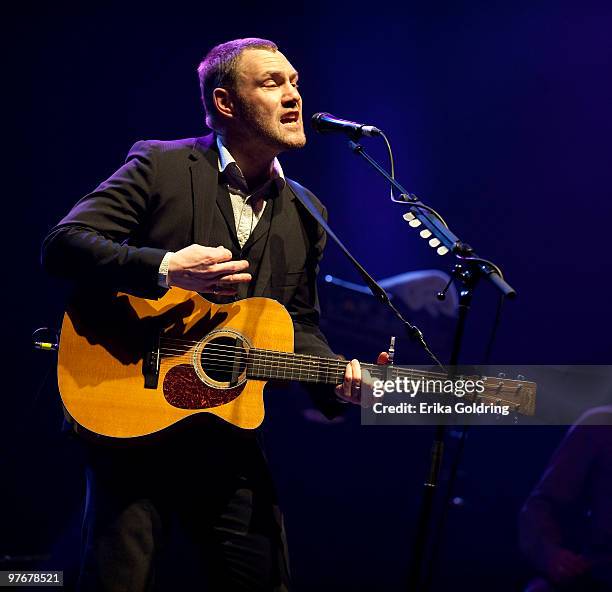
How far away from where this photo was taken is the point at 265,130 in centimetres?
334

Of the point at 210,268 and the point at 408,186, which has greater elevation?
the point at 408,186

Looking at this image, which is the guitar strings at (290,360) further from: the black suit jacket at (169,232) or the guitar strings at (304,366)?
the black suit jacket at (169,232)

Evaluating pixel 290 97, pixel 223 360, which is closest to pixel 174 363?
pixel 223 360

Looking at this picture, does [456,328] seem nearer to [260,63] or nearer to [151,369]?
[151,369]

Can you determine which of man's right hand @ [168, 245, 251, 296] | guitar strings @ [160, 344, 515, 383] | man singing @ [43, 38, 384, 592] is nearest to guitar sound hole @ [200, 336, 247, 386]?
guitar strings @ [160, 344, 515, 383]

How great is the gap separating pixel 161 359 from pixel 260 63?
1459mm

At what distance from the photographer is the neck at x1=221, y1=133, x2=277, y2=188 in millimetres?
3396

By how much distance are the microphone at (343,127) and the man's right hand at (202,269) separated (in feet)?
2.80

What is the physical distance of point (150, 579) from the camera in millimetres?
2871

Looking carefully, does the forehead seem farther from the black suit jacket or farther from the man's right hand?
the man's right hand

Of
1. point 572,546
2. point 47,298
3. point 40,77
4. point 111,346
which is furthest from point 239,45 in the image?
point 572,546

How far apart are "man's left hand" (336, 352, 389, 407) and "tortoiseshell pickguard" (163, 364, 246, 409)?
54cm

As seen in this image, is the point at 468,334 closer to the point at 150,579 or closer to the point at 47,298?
the point at 47,298

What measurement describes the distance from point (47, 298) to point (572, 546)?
3553 millimetres
